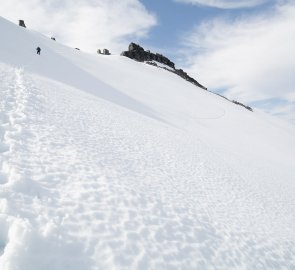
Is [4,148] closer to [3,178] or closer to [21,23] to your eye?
[3,178]

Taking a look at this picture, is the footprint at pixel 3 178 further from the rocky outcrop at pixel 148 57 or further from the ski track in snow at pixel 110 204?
the rocky outcrop at pixel 148 57

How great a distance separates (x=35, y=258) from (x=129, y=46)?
81.1 m

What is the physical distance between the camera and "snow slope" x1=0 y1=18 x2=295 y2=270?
7.00m

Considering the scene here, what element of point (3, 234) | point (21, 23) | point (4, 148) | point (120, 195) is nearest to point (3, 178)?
point (4, 148)

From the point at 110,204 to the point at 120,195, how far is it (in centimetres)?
81

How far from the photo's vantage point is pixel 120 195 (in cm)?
985

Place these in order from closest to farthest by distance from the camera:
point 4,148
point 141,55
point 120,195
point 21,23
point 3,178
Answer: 1. point 3,178
2. point 120,195
3. point 4,148
4. point 21,23
5. point 141,55

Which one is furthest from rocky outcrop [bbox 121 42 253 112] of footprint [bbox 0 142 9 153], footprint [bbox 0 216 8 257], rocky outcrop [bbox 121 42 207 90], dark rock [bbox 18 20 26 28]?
footprint [bbox 0 216 8 257]

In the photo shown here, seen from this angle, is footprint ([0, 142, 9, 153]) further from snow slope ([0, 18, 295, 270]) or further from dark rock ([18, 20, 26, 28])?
dark rock ([18, 20, 26, 28])

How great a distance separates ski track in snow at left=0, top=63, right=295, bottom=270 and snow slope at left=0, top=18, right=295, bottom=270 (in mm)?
37

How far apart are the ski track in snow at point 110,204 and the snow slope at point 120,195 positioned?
37mm

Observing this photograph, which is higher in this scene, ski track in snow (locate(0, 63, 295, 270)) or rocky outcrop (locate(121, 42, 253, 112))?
rocky outcrop (locate(121, 42, 253, 112))

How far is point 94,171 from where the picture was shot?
10.9m

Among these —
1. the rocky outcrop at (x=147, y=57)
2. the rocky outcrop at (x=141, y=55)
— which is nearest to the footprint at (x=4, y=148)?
the rocky outcrop at (x=147, y=57)
